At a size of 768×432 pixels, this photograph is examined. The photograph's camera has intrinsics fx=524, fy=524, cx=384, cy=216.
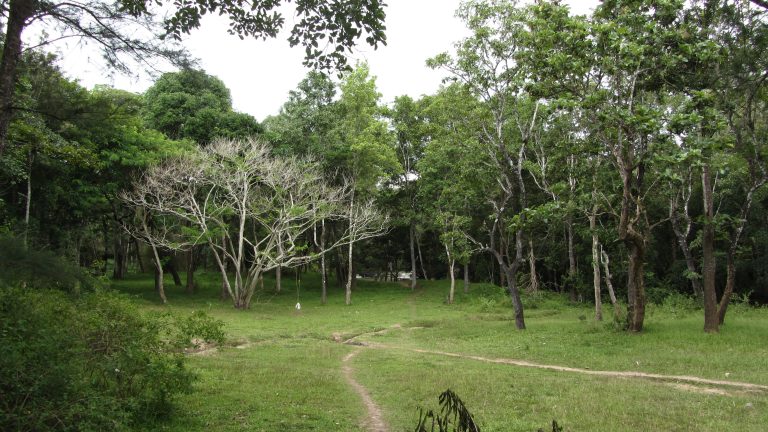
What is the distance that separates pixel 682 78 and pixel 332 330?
14.8 metres

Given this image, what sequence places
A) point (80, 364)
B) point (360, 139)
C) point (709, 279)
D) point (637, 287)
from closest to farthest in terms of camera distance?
point (80, 364) → point (709, 279) → point (637, 287) → point (360, 139)

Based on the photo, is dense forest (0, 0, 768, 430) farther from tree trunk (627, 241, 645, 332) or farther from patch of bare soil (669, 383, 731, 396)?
patch of bare soil (669, 383, 731, 396)

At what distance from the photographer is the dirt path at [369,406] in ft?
23.5

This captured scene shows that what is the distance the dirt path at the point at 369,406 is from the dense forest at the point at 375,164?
2.62 metres

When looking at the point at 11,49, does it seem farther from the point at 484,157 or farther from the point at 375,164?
the point at 375,164

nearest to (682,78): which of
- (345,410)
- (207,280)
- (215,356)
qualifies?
(345,410)

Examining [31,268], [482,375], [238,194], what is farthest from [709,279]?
[238,194]

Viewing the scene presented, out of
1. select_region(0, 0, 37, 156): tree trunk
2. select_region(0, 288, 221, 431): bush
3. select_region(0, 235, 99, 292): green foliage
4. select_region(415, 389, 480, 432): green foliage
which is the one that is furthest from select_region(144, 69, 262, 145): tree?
select_region(415, 389, 480, 432): green foliage

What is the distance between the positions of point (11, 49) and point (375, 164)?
1063 inches

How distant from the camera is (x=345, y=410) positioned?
8.09 meters

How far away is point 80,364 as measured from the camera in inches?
216

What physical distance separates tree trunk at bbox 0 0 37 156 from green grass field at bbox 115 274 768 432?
172 inches

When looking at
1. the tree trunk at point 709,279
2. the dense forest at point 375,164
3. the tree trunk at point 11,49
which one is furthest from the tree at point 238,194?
the tree trunk at point 11,49

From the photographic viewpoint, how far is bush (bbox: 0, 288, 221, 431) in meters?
4.55
